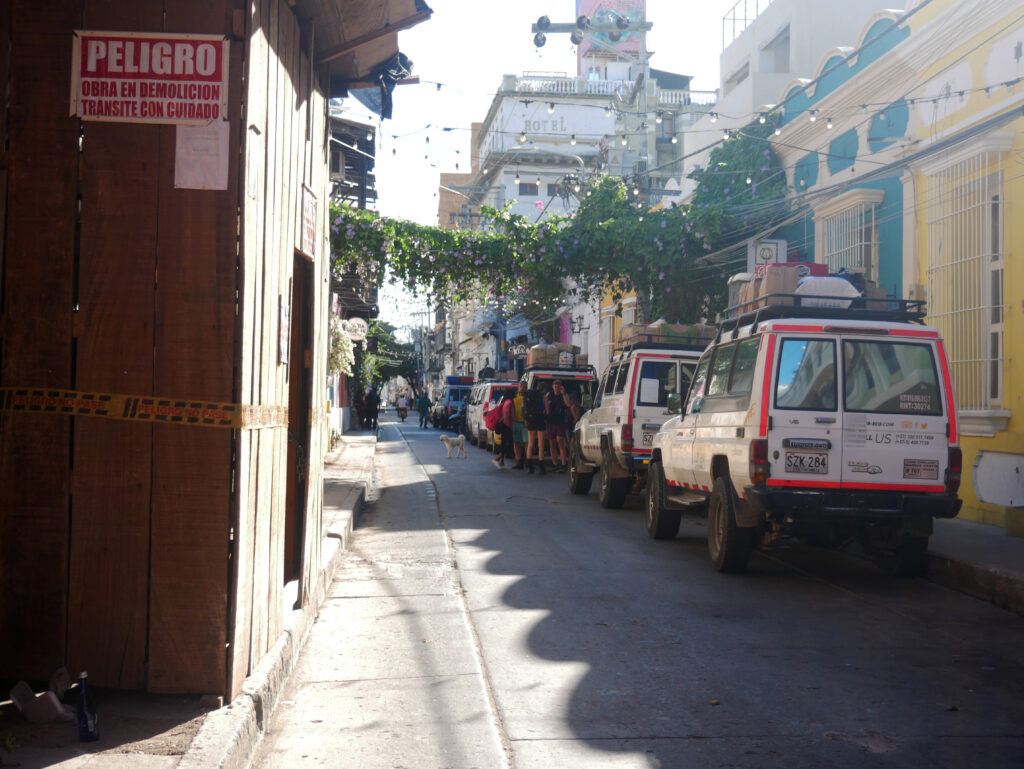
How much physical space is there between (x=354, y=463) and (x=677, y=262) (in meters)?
7.85

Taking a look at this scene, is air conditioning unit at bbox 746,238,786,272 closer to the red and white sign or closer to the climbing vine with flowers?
the climbing vine with flowers

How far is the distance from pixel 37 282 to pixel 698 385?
300 inches

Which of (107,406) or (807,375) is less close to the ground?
(807,375)

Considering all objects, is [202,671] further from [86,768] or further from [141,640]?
[86,768]

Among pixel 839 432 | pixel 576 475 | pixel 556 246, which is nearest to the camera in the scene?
pixel 839 432

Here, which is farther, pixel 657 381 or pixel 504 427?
pixel 504 427

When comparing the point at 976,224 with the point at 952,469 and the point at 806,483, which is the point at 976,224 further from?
the point at 806,483

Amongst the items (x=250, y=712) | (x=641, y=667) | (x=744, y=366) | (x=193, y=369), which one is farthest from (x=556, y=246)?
(x=250, y=712)

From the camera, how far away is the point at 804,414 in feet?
28.7

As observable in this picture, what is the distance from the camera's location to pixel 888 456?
8.76 metres

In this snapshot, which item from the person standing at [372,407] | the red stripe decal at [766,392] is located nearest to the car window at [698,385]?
the red stripe decal at [766,392]

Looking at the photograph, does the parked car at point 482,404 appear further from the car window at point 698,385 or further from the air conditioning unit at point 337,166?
the car window at point 698,385

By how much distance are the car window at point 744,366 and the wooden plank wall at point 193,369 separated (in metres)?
5.65

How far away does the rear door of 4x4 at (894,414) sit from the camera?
8.74 m
